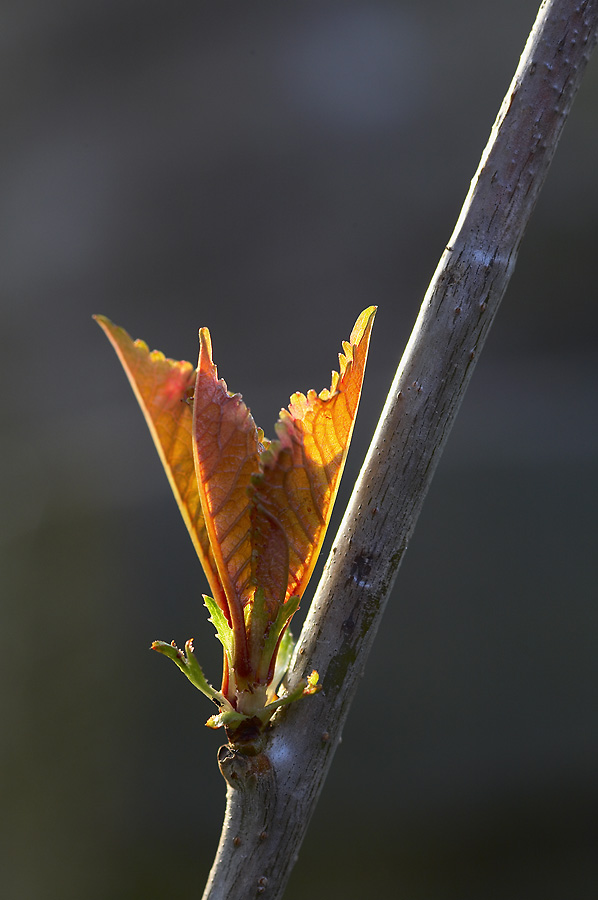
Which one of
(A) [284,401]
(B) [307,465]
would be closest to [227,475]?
(B) [307,465]

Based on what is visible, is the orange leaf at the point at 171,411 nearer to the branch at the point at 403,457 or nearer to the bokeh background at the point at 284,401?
the branch at the point at 403,457

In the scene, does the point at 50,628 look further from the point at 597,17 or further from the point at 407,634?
the point at 597,17

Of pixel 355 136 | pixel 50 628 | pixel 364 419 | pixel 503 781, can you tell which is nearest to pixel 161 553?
pixel 50 628

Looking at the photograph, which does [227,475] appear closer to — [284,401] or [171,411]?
[171,411]

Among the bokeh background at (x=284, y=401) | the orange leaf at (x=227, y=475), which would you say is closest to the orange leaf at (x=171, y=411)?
the orange leaf at (x=227, y=475)

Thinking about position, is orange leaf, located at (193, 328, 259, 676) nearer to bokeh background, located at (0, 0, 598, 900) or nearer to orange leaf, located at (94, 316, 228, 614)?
orange leaf, located at (94, 316, 228, 614)

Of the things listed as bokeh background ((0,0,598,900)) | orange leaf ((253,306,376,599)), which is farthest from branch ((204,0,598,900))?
bokeh background ((0,0,598,900))
